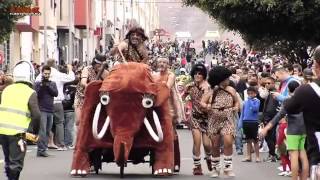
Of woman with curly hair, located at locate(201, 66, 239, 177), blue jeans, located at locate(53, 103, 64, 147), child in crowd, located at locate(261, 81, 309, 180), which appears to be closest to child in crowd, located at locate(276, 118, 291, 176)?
woman with curly hair, located at locate(201, 66, 239, 177)

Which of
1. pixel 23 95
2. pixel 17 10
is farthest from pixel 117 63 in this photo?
pixel 17 10

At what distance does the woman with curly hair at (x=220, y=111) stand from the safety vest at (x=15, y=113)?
11.6 feet

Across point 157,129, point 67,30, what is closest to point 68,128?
point 157,129

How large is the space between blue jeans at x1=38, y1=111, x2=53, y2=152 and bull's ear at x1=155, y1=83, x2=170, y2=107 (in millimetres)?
5088

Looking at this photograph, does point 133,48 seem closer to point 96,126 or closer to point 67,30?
point 96,126

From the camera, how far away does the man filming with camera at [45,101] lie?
18578 millimetres

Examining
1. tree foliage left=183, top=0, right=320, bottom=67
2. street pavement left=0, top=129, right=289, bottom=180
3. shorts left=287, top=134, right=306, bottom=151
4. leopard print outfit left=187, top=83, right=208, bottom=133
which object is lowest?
street pavement left=0, top=129, right=289, bottom=180

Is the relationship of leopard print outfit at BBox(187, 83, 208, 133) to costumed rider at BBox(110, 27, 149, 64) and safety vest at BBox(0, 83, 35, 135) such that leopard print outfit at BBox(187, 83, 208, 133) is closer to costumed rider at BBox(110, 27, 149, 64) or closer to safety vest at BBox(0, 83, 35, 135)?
costumed rider at BBox(110, 27, 149, 64)

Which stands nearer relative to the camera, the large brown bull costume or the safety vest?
the safety vest

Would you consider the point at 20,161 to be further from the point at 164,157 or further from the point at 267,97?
the point at 267,97

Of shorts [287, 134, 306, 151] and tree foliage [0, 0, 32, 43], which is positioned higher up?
tree foliage [0, 0, 32, 43]

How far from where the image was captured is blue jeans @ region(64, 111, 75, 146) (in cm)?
2064

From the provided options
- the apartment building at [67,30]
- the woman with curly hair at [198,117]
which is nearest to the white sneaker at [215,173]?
the woman with curly hair at [198,117]

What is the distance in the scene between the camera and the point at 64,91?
2048 centimetres
